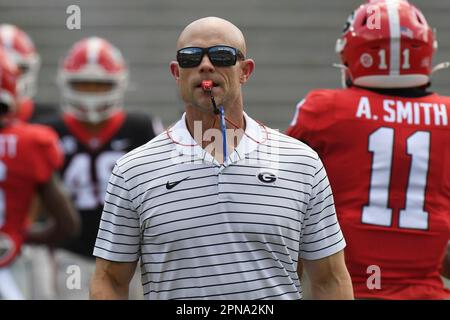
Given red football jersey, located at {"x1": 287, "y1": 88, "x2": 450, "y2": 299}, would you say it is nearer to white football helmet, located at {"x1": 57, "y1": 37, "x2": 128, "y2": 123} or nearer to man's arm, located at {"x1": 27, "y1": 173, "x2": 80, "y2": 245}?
man's arm, located at {"x1": 27, "y1": 173, "x2": 80, "y2": 245}

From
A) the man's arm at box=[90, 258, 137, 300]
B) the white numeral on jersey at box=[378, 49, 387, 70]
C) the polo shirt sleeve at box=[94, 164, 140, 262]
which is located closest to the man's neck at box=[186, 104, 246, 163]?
the polo shirt sleeve at box=[94, 164, 140, 262]

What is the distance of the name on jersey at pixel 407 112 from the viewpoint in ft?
18.4

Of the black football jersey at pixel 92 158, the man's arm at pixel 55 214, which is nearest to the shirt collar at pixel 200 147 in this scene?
the man's arm at pixel 55 214

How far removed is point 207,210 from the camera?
4281 millimetres

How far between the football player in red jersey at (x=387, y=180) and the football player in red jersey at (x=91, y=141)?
4724mm

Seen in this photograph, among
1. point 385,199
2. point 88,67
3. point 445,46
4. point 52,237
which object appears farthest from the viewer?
point 445,46

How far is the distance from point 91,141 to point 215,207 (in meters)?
6.33

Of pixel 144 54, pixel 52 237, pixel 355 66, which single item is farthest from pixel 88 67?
pixel 355 66

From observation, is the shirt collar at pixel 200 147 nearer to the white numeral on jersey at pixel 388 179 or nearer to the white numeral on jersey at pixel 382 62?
the white numeral on jersey at pixel 388 179

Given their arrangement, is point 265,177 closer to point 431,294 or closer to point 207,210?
point 207,210

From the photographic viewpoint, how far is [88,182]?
10312 mm

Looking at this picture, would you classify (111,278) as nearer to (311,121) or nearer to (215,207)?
(215,207)

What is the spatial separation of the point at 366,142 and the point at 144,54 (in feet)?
34.4
